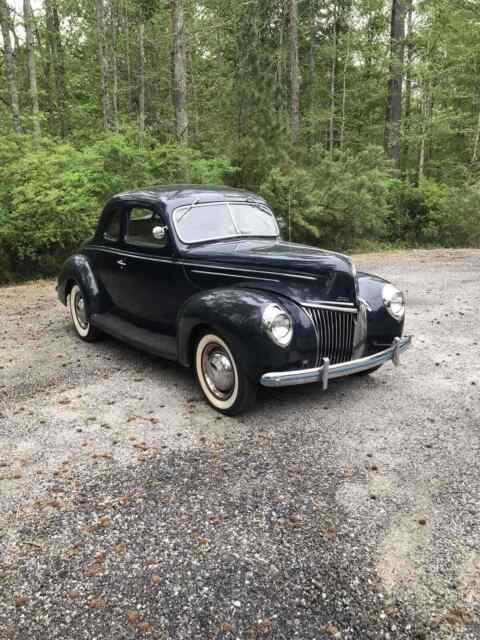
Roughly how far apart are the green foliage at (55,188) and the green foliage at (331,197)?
8.61 feet

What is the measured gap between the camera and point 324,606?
7.14ft

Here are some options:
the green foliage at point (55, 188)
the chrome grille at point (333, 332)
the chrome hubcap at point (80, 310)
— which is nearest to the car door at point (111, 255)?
the chrome hubcap at point (80, 310)

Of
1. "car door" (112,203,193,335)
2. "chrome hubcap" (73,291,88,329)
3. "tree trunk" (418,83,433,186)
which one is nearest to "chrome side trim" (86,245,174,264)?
"car door" (112,203,193,335)

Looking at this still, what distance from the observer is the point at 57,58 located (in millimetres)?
22766

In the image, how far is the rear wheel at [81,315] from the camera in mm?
5805

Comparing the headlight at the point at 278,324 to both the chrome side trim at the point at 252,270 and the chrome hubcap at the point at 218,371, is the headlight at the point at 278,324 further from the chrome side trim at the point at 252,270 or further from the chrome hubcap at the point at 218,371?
the chrome hubcap at the point at 218,371

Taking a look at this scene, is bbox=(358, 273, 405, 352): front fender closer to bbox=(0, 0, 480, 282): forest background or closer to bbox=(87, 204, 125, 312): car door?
bbox=(87, 204, 125, 312): car door

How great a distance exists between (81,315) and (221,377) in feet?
9.11

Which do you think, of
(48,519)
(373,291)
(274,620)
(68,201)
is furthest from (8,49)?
(274,620)

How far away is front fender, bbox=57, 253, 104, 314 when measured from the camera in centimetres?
561

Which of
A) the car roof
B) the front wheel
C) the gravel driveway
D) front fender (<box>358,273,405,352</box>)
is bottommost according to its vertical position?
the gravel driveway

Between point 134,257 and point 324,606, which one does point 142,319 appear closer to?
point 134,257

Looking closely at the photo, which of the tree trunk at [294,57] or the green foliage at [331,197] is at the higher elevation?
the tree trunk at [294,57]

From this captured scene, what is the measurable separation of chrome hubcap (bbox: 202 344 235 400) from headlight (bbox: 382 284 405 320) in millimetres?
1637
